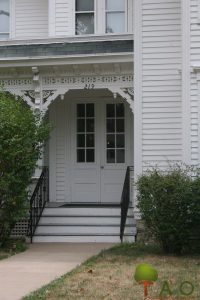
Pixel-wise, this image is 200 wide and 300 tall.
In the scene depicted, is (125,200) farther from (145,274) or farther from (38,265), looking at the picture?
(145,274)

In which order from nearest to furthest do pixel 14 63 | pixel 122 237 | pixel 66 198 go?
pixel 122 237 < pixel 14 63 < pixel 66 198

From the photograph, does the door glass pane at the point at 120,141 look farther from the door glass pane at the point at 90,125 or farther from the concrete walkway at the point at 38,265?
the concrete walkway at the point at 38,265

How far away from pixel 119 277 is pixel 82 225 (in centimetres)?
498

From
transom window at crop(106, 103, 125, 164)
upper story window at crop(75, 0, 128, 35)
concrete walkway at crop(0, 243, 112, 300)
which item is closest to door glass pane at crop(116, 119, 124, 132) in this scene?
transom window at crop(106, 103, 125, 164)

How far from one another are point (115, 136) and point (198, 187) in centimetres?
522

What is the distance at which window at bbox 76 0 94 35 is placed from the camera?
52.5ft

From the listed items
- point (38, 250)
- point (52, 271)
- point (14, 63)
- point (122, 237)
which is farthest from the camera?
point (14, 63)

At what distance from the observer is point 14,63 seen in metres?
14.2

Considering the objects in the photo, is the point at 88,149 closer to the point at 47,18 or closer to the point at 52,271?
the point at 47,18

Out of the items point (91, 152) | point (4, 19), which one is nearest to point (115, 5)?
point (4, 19)

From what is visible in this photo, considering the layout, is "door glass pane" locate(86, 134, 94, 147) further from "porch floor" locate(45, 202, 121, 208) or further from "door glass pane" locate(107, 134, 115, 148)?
"porch floor" locate(45, 202, 121, 208)

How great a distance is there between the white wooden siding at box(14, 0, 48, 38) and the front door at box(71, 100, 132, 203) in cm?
293

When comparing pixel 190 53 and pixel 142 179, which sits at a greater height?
pixel 190 53

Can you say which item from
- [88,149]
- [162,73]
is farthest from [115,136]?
[162,73]
